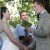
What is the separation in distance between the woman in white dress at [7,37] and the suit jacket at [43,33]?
1.51ft

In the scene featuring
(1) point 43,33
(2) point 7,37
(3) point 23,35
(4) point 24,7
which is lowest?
(4) point 24,7

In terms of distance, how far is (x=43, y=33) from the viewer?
12.3 feet

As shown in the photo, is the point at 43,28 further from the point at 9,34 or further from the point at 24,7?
the point at 24,7

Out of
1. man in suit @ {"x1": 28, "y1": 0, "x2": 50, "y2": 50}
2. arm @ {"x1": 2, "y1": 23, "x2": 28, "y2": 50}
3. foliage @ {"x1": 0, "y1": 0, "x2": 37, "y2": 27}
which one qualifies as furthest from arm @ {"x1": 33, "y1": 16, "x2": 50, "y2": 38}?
foliage @ {"x1": 0, "y1": 0, "x2": 37, "y2": 27}

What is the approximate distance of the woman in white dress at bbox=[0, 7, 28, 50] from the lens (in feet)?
14.3

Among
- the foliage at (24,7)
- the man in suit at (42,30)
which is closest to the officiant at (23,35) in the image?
the man in suit at (42,30)

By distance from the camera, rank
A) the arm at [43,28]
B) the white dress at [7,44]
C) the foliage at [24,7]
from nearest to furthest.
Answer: the arm at [43,28] < the white dress at [7,44] < the foliage at [24,7]

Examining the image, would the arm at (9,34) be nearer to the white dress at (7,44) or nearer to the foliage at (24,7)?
the white dress at (7,44)

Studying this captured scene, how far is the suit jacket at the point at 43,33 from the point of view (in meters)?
3.76

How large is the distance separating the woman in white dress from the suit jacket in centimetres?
46

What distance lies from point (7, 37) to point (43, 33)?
100cm

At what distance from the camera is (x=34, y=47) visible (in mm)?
4355

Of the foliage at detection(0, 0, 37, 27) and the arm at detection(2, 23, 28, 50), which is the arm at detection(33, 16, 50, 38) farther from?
the foliage at detection(0, 0, 37, 27)

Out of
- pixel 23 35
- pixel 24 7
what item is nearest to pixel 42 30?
pixel 23 35
